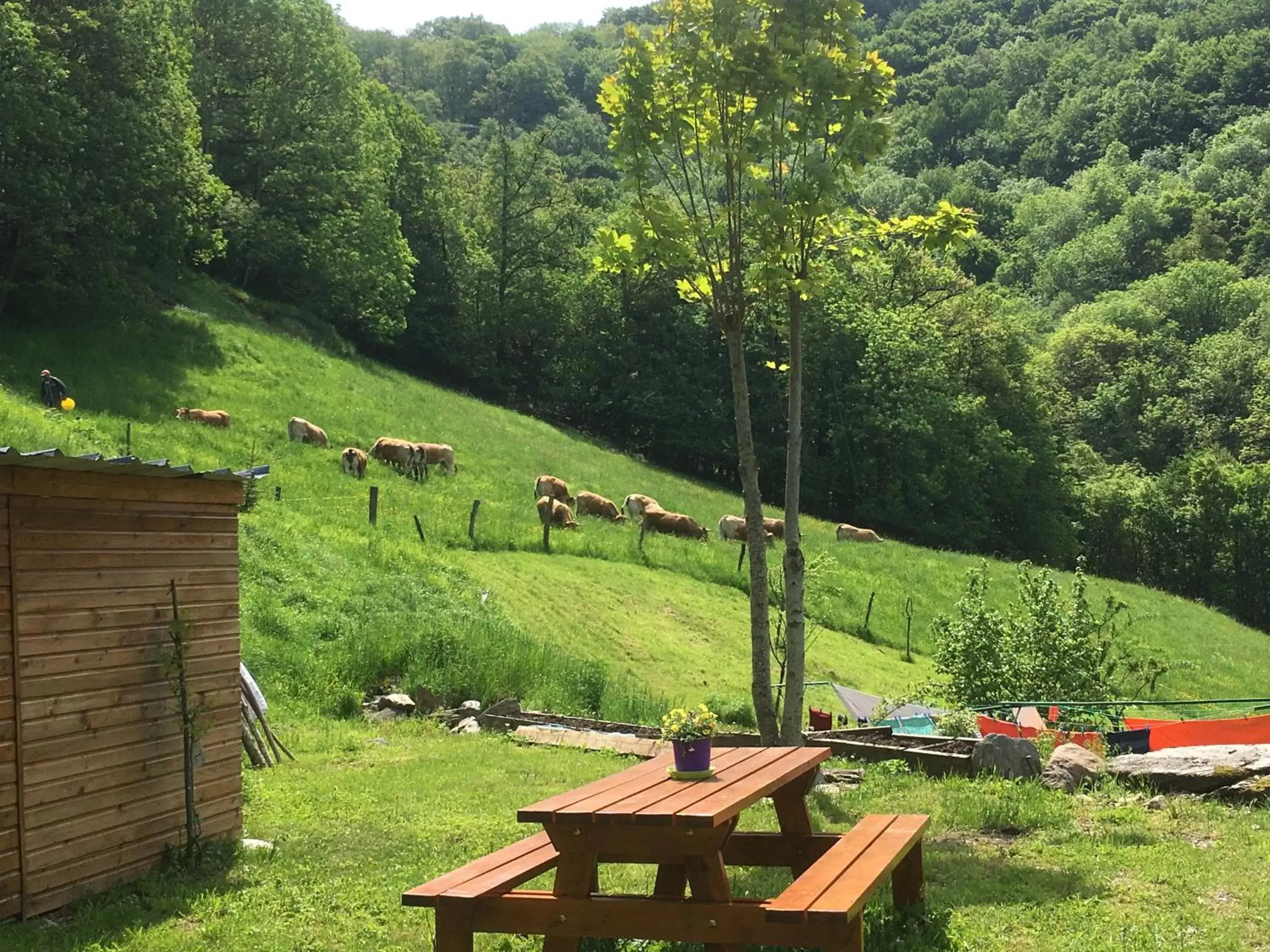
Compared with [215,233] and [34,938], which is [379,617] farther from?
[215,233]

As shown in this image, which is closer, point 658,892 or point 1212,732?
point 658,892

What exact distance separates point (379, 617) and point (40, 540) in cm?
1054

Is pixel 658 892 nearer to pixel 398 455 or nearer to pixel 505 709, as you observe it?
pixel 505 709

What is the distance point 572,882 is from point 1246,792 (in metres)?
6.89

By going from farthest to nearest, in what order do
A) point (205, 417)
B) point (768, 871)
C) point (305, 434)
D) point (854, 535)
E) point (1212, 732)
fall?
point (854, 535)
point (305, 434)
point (205, 417)
point (1212, 732)
point (768, 871)

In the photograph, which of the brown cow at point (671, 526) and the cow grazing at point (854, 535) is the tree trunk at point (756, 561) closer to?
the brown cow at point (671, 526)

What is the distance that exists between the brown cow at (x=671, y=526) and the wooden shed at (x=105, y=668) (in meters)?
23.8

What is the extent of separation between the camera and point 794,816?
6.46 meters

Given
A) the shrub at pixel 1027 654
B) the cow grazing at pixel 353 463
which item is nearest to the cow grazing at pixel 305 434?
the cow grazing at pixel 353 463

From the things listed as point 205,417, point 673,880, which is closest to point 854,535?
point 205,417

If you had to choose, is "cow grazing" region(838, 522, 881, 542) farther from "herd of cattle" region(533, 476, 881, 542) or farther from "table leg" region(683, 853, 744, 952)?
"table leg" region(683, 853, 744, 952)

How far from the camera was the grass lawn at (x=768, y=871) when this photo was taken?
243 inches

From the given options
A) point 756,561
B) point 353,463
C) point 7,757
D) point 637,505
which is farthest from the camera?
point 637,505

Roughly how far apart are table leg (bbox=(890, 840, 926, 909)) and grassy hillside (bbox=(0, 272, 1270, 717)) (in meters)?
8.77
